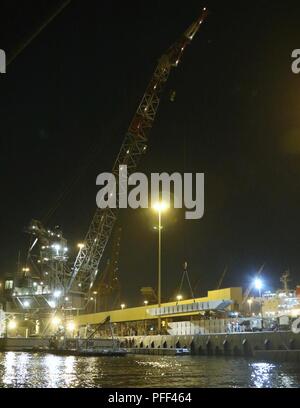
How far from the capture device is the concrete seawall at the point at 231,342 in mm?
50125

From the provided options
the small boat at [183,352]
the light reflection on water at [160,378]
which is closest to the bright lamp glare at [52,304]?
the small boat at [183,352]

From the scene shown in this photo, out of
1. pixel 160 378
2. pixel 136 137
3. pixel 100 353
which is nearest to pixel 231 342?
pixel 100 353

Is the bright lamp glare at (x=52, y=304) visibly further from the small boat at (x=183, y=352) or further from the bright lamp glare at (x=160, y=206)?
the bright lamp glare at (x=160, y=206)

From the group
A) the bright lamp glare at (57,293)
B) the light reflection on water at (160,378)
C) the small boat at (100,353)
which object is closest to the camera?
the light reflection on water at (160,378)

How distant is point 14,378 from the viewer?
31562 mm

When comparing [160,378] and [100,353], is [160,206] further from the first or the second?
[160,378]

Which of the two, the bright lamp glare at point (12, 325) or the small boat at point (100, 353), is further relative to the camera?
the bright lamp glare at point (12, 325)

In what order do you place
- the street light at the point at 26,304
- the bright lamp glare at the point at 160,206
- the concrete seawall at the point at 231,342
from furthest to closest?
1. the street light at the point at 26,304
2. the bright lamp glare at the point at 160,206
3. the concrete seawall at the point at 231,342

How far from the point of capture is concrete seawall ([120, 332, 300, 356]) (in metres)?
50.1

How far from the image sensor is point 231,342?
5728 cm

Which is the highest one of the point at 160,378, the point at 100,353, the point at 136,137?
the point at 136,137

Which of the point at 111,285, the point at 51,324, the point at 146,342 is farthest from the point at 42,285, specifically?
the point at 111,285

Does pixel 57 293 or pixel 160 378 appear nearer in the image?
pixel 160 378

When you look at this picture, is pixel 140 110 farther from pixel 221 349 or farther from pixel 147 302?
pixel 147 302
